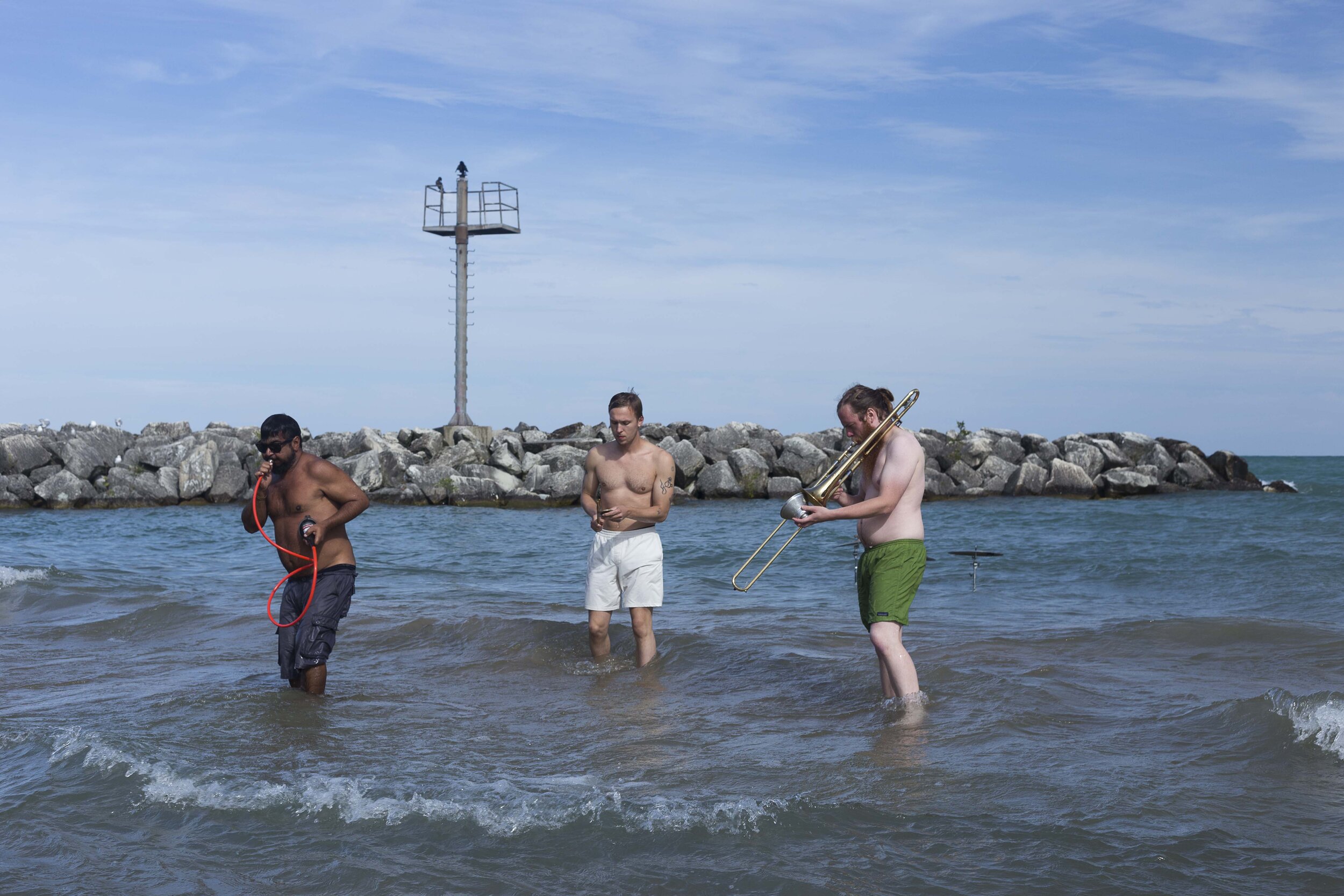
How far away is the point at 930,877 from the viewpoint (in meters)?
3.85

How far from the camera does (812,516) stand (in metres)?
5.55

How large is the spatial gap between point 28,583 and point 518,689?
841 cm

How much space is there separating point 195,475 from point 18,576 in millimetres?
15168

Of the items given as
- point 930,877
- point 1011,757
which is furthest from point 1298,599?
point 930,877

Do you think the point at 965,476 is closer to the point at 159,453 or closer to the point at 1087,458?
the point at 1087,458

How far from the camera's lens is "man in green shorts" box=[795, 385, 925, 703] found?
5.61 meters

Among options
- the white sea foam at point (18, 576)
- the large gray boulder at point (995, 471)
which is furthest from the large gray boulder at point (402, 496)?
the large gray boulder at point (995, 471)

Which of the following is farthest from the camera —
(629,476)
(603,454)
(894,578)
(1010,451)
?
(1010,451)

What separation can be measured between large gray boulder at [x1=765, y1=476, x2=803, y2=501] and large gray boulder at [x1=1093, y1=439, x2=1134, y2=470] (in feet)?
28.1

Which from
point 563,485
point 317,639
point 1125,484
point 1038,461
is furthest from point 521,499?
point 317,639

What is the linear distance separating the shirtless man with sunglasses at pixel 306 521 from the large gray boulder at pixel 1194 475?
93.3ft

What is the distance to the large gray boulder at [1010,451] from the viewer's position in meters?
29.2

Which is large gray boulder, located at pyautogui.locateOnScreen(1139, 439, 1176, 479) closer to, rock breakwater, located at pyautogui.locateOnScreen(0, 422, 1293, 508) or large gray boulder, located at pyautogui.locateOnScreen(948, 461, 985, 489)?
rock breakwater, located at pyautogui.locateOnScreen(0, 422, 1293, 508)

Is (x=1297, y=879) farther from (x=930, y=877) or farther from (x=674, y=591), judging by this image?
(x=674, y=591)
